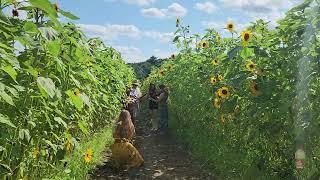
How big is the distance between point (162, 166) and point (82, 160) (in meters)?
2.28

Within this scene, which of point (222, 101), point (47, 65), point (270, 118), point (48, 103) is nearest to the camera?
point (47, 65)

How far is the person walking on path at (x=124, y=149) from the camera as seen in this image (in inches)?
346

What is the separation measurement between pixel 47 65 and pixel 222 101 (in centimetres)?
421

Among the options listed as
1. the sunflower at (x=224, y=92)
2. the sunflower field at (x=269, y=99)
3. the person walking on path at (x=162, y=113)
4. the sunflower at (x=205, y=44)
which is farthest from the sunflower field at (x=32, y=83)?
the person walking on path at (x=162, y=113)

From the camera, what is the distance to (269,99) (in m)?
5.43

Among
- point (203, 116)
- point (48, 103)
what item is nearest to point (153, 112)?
point (203, 116)

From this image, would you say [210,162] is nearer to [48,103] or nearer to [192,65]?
[192,65]

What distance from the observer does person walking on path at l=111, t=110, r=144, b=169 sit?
28.9 feet

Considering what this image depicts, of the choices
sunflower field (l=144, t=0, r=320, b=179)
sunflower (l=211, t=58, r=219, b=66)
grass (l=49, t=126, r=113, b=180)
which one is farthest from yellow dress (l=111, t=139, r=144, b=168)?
sunflower (l=211, t=58, r=219, b=66)

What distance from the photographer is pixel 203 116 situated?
9.86 m

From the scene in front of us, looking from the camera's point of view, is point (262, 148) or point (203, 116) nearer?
point (262, 148)

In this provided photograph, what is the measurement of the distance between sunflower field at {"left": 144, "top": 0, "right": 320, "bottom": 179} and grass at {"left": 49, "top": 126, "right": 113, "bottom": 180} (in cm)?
212

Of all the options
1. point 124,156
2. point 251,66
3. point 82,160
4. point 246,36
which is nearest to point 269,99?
point 251,66

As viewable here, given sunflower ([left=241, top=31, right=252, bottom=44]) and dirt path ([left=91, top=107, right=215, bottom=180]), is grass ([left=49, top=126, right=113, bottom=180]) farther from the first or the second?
sunflower ([left=241, top=31, right=252, bottom=44])
